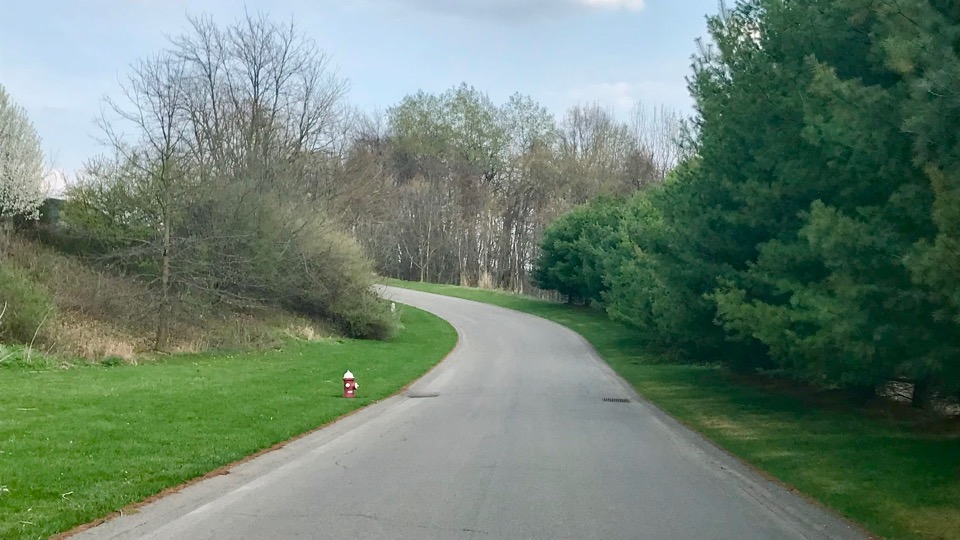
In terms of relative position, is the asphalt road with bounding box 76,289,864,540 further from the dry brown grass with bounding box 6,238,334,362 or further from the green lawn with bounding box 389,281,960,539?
the dry brown grass with bounding box 6,238,334,362

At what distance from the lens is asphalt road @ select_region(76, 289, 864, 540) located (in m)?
7.67

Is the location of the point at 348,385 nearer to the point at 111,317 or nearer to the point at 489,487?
the point at 489,487

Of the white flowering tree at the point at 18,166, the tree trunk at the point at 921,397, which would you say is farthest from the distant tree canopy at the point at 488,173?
the tree trunk at the point at 921,397

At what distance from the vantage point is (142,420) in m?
13.7

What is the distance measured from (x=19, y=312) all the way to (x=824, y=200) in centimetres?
1969

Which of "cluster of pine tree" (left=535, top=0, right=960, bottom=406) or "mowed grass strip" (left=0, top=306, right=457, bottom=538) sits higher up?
"cluster of pine tree" (left=535, top=0, right=960, bottom=406)

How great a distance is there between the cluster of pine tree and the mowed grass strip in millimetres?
7994

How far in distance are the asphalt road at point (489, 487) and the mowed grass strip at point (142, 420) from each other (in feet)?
1.67

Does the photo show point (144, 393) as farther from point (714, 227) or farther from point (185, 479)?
point (714, 227)

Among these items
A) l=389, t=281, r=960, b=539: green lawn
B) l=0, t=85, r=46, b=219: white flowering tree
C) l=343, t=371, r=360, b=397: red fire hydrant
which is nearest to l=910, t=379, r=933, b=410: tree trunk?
l=389, t=281, r=960, b=539: green lawn

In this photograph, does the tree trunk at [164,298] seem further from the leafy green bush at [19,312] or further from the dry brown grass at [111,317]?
the leafy green bush at [19,312]

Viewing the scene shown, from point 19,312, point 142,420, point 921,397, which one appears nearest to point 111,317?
point 19,312

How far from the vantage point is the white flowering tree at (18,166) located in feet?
114

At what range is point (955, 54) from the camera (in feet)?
29.6
